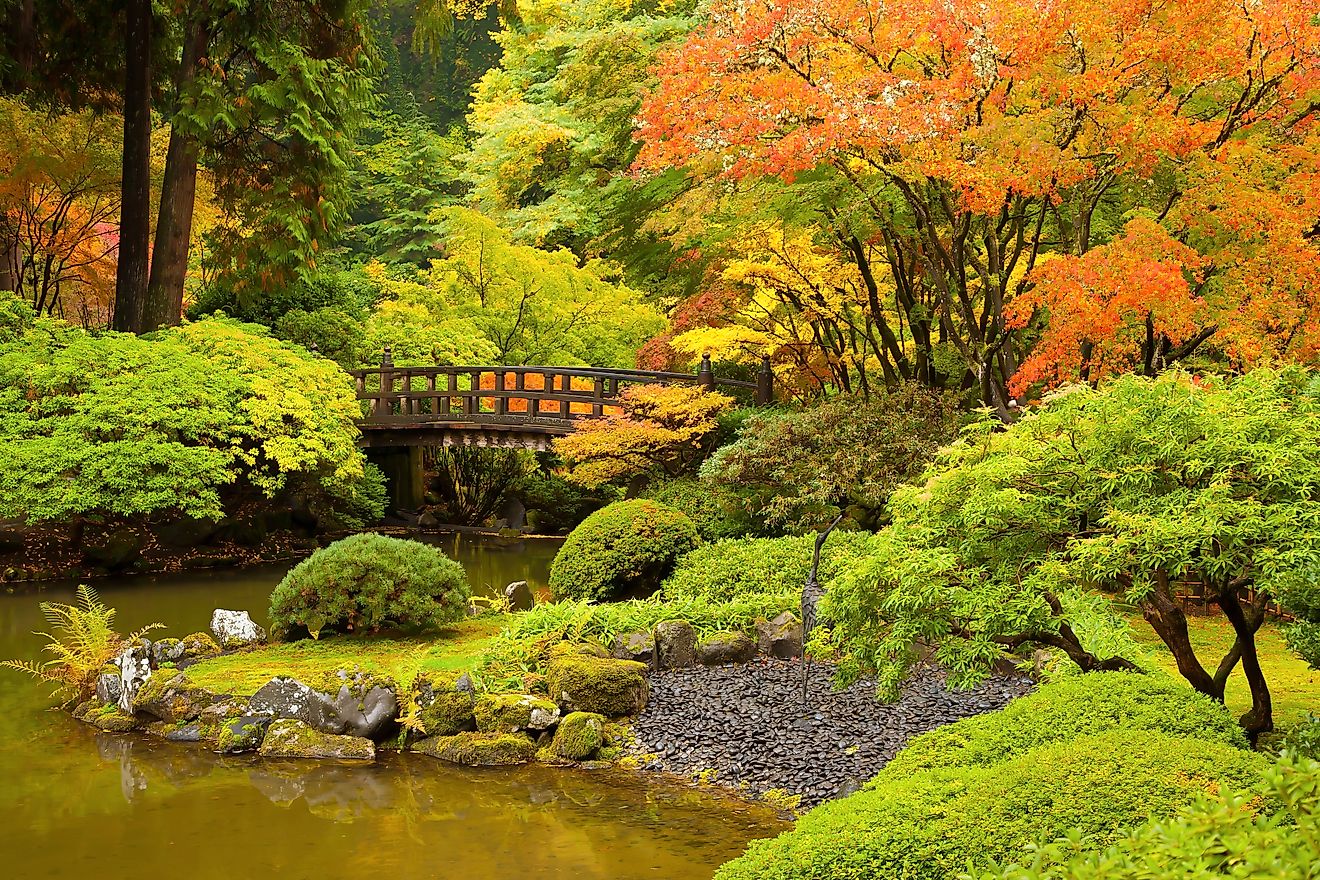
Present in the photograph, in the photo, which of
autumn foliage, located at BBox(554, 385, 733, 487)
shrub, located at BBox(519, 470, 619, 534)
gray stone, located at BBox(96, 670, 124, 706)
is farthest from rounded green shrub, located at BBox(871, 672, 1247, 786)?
shrub, located at BBox(519, 470, 619, 534)

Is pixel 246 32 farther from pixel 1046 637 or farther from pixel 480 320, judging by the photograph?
pixel 1046 637

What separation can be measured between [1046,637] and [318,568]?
761 centimetres

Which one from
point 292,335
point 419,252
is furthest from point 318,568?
A: point 419,252

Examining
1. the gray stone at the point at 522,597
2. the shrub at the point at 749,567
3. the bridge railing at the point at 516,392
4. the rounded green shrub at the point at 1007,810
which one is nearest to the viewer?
the rounded green shrub at the point at 1007,810

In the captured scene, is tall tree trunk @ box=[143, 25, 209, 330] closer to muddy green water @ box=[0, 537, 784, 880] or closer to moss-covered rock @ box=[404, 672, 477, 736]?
muddy green water @ box=[0, 537, 784, 880]

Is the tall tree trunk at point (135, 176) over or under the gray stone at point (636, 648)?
over

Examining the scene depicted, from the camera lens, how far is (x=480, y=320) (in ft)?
74.6

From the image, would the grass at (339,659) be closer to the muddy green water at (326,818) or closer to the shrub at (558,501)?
the muddy green water at (326,818)

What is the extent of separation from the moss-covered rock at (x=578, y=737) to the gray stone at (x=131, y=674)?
357 cm

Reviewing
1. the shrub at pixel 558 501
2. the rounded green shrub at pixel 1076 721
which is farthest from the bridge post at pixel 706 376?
the rounded green shrub at pixel 1076 721

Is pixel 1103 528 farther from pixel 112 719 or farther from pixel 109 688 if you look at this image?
pixel 109 688

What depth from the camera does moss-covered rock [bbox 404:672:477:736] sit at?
8703mm

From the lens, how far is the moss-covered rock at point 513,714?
8602mm

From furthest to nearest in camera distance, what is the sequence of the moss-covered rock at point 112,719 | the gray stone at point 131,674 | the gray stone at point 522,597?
the gray stone at point 522,597
the gray stone at point 131,674
the moss-covered rock at point 112,719
